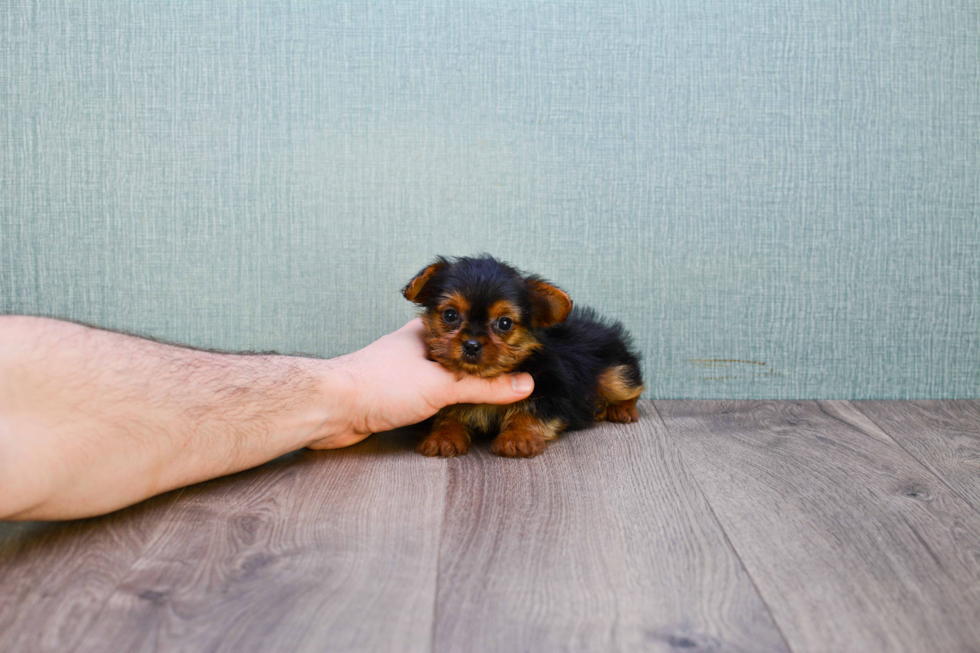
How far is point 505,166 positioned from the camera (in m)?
2.64

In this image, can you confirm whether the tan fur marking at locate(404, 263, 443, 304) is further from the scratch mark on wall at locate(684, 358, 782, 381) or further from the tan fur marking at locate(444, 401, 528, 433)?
the scratch mark on wall at locate(684, 358, 782, 381)

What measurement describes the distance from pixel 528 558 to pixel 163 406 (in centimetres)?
88

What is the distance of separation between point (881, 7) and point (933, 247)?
899 mm

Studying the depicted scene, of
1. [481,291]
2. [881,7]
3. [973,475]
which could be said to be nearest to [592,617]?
[481,291]

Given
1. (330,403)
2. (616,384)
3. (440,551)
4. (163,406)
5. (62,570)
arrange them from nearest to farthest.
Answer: (62,570), (440,551), (163,406), (330,403), (616,384)

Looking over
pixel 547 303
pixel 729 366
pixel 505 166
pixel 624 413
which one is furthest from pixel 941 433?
pixel 505 166

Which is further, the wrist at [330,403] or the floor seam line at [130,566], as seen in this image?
the wrist at [330,403]

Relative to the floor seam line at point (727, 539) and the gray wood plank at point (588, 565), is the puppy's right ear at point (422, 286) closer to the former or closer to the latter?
the gray wood plank at point (588, 565)

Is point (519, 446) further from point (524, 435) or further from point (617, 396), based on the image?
point (617, 396)

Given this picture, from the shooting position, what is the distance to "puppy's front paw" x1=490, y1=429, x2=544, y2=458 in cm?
209

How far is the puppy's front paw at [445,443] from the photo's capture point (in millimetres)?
2105

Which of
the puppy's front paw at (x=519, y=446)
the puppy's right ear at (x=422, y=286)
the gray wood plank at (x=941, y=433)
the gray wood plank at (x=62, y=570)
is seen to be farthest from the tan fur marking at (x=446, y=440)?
the gray wood plank at (x=941, y=433)

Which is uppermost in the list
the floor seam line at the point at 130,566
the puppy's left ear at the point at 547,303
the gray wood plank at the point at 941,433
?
the puppy's left ear at the point at 547,303

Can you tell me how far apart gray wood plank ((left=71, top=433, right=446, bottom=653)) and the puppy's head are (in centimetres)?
35
